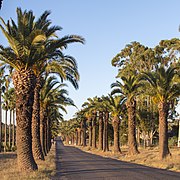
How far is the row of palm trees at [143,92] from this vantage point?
123 feet

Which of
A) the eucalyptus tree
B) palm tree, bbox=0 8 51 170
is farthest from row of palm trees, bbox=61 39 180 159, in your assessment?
palm tree, bbox=0 8 51 170

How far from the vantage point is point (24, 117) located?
22.2 metres

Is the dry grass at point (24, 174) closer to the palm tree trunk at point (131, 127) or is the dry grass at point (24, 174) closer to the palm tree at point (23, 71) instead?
the palm tree at point (23, 71)

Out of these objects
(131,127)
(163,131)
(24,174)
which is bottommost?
(24,174)

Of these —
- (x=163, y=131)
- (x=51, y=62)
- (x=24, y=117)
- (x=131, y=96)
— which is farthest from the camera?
(x=131, y=96)

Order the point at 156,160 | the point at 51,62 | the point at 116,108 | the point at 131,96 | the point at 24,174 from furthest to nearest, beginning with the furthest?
the point at 116,108
the point at 131,96
the point at 156,160
the point at 51,62
the point at 24,174

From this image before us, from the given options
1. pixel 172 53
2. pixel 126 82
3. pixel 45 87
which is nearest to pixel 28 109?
pixel 45 87

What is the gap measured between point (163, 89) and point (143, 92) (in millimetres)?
5776

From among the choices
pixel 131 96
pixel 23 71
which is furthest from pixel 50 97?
pixel 23 71

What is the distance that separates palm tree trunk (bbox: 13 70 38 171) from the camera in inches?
872

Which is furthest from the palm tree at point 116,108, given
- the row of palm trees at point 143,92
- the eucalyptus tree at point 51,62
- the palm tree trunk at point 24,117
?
the palm tree trunk at point 24,117

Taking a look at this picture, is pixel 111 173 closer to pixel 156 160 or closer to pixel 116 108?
pixel 156 160

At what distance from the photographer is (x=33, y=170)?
21703 mm

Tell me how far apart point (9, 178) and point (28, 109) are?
5.87 metres
